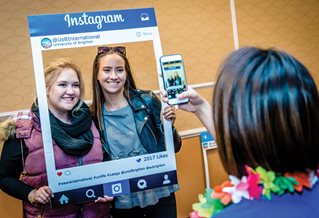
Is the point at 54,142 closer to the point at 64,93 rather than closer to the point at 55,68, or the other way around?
the point at 64,93

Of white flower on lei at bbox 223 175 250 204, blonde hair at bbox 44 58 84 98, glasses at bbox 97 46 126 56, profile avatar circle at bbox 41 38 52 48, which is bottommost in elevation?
white flower on lei at bbox 223 175 250 204

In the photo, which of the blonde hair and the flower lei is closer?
the flower lei

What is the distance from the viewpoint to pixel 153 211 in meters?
Result: 1.59

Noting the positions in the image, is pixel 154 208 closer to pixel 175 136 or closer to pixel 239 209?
pixel 175 136

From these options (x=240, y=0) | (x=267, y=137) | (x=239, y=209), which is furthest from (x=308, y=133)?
(x=240, y=0)

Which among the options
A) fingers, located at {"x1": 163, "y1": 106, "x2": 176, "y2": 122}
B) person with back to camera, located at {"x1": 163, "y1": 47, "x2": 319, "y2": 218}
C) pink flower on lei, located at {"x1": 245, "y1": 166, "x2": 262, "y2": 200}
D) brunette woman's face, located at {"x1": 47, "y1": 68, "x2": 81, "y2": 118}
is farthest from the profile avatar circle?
pink flower on lei, located at {"x1": 245, "y1": 166, "x2": 262, "y2": 200}

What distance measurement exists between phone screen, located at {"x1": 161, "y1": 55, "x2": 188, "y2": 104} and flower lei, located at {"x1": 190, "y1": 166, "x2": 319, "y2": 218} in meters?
0.69

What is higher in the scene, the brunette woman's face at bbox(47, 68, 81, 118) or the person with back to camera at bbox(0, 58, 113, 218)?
the brunette woman's face at bbox(47, 68, 81, 118)

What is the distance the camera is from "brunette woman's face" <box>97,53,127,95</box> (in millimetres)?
1503

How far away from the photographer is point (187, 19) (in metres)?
2.53

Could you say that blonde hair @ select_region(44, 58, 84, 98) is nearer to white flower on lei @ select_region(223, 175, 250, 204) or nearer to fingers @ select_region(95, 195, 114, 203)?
fingers @ select_region(95, 195, 114, 203)

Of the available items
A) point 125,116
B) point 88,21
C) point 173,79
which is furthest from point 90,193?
point 88,21

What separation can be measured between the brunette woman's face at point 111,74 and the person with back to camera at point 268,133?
0.81m

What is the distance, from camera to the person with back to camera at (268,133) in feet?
2.27
